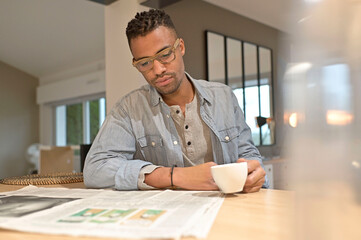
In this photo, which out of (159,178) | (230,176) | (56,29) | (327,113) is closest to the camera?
(327,113)

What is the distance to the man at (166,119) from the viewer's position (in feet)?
3.77

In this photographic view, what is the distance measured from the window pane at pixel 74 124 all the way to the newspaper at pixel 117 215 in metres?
5.98

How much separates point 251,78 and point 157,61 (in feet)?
8.10

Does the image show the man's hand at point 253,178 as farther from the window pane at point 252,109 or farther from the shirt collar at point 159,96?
the window pane at point 252,109

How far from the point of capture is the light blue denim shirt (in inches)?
46.1

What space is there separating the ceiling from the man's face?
208 centimetres

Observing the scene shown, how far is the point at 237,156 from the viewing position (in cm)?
125

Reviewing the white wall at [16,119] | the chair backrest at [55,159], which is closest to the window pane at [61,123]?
the white wall at [16,119]

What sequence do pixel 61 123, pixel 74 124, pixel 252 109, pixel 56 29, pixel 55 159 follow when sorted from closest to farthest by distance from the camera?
pixel 252 109 → pixel 55 159 → pixel 56 29 → pixel 74 124 → pixel 61 123

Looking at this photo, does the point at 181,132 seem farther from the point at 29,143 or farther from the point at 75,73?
the point at 29,143

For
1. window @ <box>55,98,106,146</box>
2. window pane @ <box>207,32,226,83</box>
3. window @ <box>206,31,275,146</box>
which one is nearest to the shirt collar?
window pane @ <box>207,32,226,83</box>

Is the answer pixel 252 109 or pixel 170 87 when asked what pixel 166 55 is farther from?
pixel 252 109

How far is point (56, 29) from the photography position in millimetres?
4824

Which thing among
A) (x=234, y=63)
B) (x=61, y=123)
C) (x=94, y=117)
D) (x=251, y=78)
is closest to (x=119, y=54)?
(x=234, y=63)
